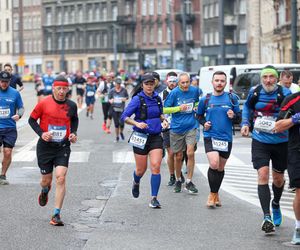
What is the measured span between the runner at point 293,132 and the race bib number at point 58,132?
267 centimetres

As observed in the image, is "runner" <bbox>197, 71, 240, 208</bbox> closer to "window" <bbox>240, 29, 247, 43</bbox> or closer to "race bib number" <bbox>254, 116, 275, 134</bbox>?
"race bib number" <bbox>254, 116, 275, 134</bbox>

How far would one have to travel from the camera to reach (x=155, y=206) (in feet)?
40.6

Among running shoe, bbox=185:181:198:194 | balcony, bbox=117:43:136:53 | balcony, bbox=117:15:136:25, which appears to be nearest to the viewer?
running shoe, bbox=185:181:198:194

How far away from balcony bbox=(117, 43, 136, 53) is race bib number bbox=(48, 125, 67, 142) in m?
101

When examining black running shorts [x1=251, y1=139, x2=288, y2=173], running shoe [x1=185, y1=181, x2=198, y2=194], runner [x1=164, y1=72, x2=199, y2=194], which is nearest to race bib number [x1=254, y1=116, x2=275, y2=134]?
black running shorts [x1=251, y1=139, x2=288, y2=173]

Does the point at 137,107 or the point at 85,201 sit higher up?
the point at 137,107

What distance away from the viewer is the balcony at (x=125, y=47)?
11231 cm

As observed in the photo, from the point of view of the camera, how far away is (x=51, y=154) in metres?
11.3

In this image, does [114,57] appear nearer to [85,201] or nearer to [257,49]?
[257,49]

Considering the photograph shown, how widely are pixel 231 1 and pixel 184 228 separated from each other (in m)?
71.6

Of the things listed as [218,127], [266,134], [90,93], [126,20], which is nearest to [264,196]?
[266,134]

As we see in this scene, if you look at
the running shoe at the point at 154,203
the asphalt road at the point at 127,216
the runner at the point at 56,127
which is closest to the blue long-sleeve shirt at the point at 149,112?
the running shoe at the point at 154,203

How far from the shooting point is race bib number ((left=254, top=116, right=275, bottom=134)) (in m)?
10.5

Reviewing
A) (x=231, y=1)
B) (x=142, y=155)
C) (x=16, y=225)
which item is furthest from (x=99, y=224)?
(x=231, y=1)
